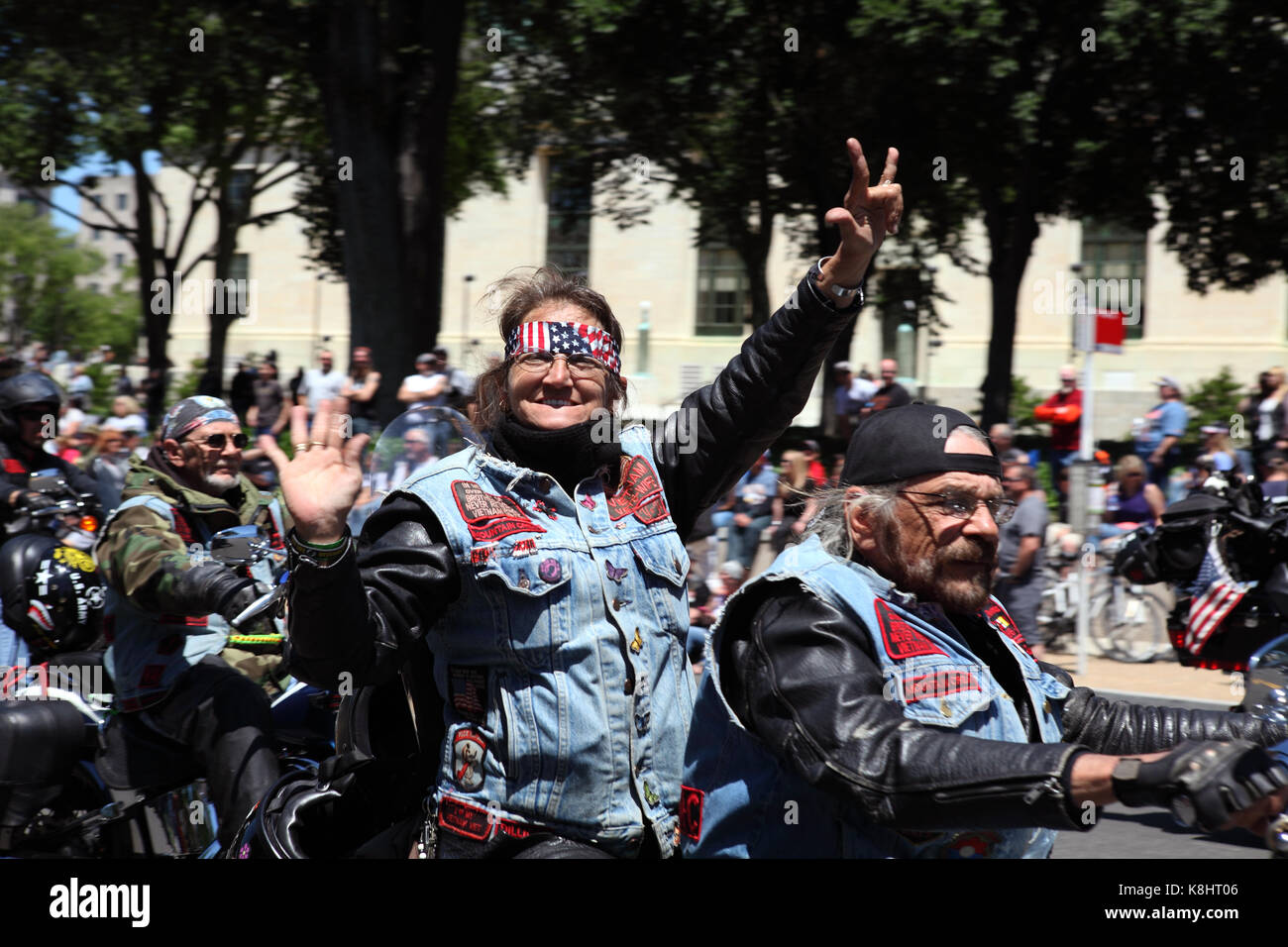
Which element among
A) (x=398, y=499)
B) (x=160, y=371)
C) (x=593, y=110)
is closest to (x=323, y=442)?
(x=398, y=499)

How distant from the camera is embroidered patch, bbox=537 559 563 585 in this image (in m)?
2.70

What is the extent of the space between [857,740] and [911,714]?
0.15 metres

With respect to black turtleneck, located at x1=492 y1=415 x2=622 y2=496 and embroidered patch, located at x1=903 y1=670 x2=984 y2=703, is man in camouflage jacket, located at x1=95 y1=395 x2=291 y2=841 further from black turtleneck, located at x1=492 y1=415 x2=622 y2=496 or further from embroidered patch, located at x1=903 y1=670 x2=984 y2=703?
embroidered patch, located at x1=903 y1=670 x2=984 y2=703

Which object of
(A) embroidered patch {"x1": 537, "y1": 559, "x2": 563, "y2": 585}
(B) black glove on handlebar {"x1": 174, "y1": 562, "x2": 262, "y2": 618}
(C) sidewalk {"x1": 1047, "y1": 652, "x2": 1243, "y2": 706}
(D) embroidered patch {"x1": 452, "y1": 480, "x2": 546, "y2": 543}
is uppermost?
(D) embroidered patch {"x1": 452, "y1": 480, "x2": 546, "y2": 543}

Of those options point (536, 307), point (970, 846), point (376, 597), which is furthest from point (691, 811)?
point (536, 307)

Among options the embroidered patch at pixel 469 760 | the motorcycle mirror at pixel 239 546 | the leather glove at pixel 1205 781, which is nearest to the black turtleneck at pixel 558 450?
the embroidered patch at pixel 469 760

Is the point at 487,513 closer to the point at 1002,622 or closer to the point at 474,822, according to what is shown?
the point at 474,822

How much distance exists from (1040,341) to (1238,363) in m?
4.54

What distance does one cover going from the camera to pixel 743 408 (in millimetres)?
3172

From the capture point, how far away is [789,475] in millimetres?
12039

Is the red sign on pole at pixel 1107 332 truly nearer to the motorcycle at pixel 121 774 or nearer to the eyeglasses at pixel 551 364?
the motorcycle at pixel 121 774

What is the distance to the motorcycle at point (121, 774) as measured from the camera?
179 inches

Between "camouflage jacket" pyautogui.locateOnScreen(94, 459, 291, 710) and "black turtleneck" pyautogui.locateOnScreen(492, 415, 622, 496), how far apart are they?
173 cm

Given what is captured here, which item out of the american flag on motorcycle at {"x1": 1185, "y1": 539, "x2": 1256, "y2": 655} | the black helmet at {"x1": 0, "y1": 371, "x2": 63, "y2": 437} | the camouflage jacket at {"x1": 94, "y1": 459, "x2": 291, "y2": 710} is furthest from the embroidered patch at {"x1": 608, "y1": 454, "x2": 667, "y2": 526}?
the american flag on motorcycle at {"x1": 1185, "y1": 539, "x2": 1256, "y2": 655}
